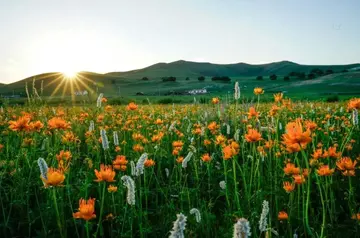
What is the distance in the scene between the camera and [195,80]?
8875 centimetres

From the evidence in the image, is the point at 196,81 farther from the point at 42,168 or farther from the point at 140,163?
the point at 42,168

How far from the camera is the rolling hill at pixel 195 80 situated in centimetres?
6106

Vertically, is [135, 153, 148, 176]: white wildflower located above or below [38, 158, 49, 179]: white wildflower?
below

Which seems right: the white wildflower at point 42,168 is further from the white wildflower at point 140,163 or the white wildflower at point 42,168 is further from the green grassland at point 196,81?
the green grassland at point 196,81

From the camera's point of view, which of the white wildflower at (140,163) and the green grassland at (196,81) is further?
the green grassland at (196,81)

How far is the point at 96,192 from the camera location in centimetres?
369

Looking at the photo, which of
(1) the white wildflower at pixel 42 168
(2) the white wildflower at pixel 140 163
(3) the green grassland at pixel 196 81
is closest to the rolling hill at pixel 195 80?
(3) the green grassland at pixel 196 81

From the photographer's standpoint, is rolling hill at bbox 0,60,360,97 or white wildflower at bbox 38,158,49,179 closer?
white wildflower at bbox 38,158,49,179

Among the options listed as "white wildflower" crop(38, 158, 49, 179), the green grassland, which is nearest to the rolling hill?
the green grassland

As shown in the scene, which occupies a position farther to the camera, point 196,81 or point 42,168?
point 196,81

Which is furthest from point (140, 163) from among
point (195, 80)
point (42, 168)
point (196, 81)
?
point (195, 80)

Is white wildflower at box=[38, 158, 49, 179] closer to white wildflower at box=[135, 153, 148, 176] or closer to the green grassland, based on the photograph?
white wildflower at box=[135, 153, 148, 176]

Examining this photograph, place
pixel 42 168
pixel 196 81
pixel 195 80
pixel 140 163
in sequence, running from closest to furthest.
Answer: pixel 42 168
pixel 140 163
pixel 196 81
pixel 195 80

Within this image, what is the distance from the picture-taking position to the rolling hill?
61.1 metres
